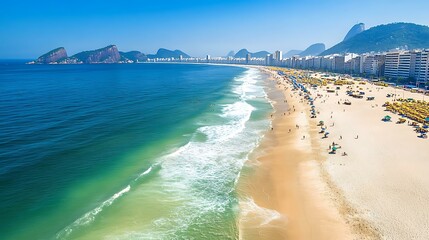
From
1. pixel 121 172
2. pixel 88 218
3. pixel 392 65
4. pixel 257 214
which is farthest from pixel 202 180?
pixel 392 65

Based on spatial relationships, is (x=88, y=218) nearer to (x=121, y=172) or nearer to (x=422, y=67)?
(x=121, y=172)

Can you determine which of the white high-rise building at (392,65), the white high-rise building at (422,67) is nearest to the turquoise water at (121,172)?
the white high-rise building at (422,67)

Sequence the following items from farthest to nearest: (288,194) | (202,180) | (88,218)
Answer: (202,180), (288,194), (88,218)

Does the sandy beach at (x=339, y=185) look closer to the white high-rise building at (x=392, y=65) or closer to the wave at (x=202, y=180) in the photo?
the wave at (x=202, y=180)

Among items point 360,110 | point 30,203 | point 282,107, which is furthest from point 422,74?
point 30,203

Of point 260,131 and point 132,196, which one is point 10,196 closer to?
point 132,196

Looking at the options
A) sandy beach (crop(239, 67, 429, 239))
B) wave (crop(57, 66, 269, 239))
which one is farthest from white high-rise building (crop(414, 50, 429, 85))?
wave (crop(57, 66, 269, 239))

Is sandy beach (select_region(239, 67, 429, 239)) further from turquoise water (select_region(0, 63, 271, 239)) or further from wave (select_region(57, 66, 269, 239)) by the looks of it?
turquoise water (select_region(0, 63, 271, 239))
